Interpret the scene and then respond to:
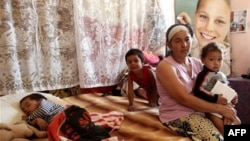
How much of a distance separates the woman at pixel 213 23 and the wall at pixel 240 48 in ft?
0.22

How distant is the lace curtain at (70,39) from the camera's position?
1918 mm

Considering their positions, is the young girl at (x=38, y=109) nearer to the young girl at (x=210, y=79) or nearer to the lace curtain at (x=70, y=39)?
the lace curtain at (x=70, y=39)

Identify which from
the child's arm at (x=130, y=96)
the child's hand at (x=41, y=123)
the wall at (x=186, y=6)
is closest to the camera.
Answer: the child's hand at (x=41, y=123)

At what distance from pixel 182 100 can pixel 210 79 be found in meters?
0.21

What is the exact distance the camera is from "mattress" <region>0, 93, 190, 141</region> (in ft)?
4.47

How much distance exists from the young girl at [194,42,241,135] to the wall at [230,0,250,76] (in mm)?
1226

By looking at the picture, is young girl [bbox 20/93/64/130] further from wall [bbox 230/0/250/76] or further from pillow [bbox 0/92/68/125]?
wall [bbox 230/0/250/76]

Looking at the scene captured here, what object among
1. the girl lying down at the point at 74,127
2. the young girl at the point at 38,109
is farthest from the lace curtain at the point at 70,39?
the girl lying down at the point at 74,127

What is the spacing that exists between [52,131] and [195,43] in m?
1.90

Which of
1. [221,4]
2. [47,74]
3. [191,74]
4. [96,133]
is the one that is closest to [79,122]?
[96,133]

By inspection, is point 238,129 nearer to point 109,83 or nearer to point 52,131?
point 52,131


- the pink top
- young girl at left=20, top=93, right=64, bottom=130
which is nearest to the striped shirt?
young girl at left=20, top=93, right=64, bottom=130

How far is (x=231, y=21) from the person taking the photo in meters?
2.59

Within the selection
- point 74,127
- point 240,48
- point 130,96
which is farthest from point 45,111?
point 240,48
